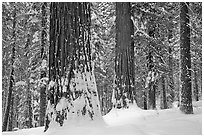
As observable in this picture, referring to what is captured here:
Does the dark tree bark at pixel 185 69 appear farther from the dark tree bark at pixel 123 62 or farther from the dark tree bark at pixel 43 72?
the dark tree bark at pixel 43 72

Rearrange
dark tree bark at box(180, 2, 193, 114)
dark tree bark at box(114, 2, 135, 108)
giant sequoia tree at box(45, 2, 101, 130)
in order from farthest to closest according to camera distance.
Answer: dark tree bark at box(180, 2, 193, 114)
dark tree bark at box(114, 2, 135, 108)
giant sequoia tree at box(45, 2, 101, 130)

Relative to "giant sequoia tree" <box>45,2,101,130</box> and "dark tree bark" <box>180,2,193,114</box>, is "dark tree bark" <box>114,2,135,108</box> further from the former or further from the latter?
"giant sequoia tree" <box>45,2,101,130</box>

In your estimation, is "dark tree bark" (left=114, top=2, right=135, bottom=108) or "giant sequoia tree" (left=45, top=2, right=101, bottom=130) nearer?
"giant sequoia tree" (left=45, top=2, right=101, bottom=130)

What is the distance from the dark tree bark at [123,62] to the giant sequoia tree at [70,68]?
3.71m

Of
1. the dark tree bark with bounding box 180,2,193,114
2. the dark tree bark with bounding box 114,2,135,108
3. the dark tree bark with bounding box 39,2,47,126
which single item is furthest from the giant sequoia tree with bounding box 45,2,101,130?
the dark tree bark with bounding box 39,2,47,126

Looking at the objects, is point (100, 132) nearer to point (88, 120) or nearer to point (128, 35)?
point (88, 120)

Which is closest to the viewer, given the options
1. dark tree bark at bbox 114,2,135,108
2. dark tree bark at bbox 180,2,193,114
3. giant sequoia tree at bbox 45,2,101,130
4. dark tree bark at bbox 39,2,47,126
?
giant sequoia tree at bbox 45,2,101,130

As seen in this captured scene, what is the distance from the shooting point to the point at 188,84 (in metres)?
9.29

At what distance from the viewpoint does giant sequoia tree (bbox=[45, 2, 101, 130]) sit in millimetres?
4367

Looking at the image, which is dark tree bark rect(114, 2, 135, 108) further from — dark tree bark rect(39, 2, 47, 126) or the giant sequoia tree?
dark tree bark rect(39, 2, 47, 126)

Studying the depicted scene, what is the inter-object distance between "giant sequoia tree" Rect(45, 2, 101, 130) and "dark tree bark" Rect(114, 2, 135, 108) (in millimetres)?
3711

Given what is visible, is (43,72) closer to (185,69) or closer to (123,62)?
(123,62)

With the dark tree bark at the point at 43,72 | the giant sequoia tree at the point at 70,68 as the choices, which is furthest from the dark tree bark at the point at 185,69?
the dark tree bark at the point at 43,72

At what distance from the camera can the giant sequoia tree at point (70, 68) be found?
4.37 m
